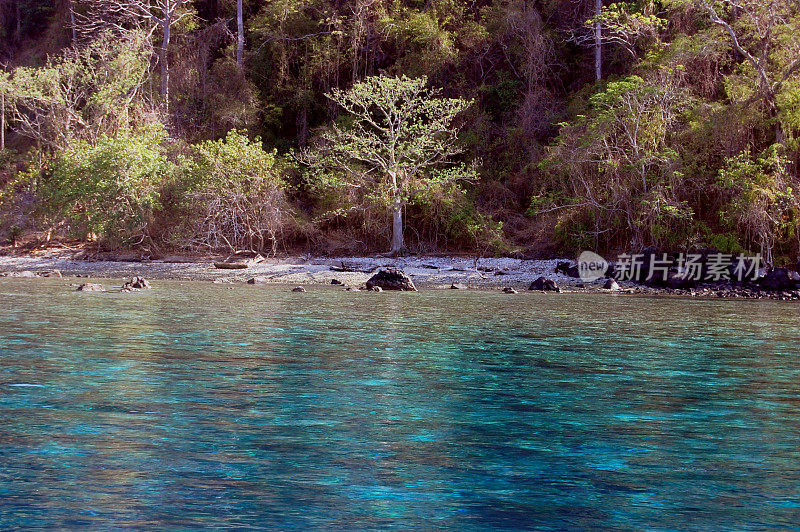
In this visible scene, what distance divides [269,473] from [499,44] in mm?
31352

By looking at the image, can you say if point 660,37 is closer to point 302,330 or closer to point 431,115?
point 431,115

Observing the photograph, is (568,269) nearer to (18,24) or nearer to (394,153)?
(394,153)

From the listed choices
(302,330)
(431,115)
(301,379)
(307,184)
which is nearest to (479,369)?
(301,379)

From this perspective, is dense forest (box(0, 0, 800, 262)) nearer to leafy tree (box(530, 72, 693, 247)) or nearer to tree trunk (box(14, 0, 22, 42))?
leafy tree (box(530, 72, 693, 247))

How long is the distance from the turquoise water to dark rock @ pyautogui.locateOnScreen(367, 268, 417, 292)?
25.9 feet

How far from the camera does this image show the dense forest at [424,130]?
85.3 ft

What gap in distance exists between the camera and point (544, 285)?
77.1 ft

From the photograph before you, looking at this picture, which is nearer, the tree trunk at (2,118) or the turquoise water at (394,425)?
the turquoise water at (394,425)

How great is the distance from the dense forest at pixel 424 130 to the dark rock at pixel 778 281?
134 cm

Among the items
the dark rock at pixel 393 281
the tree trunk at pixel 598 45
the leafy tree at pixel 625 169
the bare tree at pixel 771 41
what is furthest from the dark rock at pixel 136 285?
the tree trunk at pixel 598 45

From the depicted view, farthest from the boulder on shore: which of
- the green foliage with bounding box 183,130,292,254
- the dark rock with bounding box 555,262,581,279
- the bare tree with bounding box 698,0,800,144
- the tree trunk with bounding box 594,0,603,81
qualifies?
the tree trunk with bounding box 594,0,603,81

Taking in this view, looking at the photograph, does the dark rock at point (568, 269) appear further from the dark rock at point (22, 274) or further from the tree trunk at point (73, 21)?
the tree trunk at point (73, 21)

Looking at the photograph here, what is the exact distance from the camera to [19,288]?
21562 mm

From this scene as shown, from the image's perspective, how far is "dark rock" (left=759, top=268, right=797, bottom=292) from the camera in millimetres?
22734
